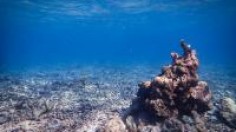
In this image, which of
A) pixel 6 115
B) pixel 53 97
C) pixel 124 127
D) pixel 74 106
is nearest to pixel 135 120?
pixel 124 127

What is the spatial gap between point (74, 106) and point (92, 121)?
9.29 feet

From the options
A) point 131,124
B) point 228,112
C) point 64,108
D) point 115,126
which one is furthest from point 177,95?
point 64,108

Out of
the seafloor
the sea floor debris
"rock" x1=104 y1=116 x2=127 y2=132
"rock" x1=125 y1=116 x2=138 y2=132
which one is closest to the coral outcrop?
the sea floor debris

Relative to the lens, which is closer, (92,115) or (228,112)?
(228,112)

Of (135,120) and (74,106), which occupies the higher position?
(74,106)

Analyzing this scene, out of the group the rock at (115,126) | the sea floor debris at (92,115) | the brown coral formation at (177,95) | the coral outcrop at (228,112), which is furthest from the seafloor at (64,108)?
the brown coral formation at (177,95)

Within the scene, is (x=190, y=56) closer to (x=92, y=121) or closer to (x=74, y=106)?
(x=92, y=121)

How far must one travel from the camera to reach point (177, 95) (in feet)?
30.8

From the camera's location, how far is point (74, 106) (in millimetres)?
13422

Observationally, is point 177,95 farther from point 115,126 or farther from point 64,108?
point 64,108

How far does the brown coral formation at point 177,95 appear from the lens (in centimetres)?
918

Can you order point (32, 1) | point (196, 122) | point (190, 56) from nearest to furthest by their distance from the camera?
1. point (196, 122)
2. point (190, 56)
3. point (32, 1)

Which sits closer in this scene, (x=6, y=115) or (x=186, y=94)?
(x=186, y=94)

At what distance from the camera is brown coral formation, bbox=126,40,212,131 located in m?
9.18
